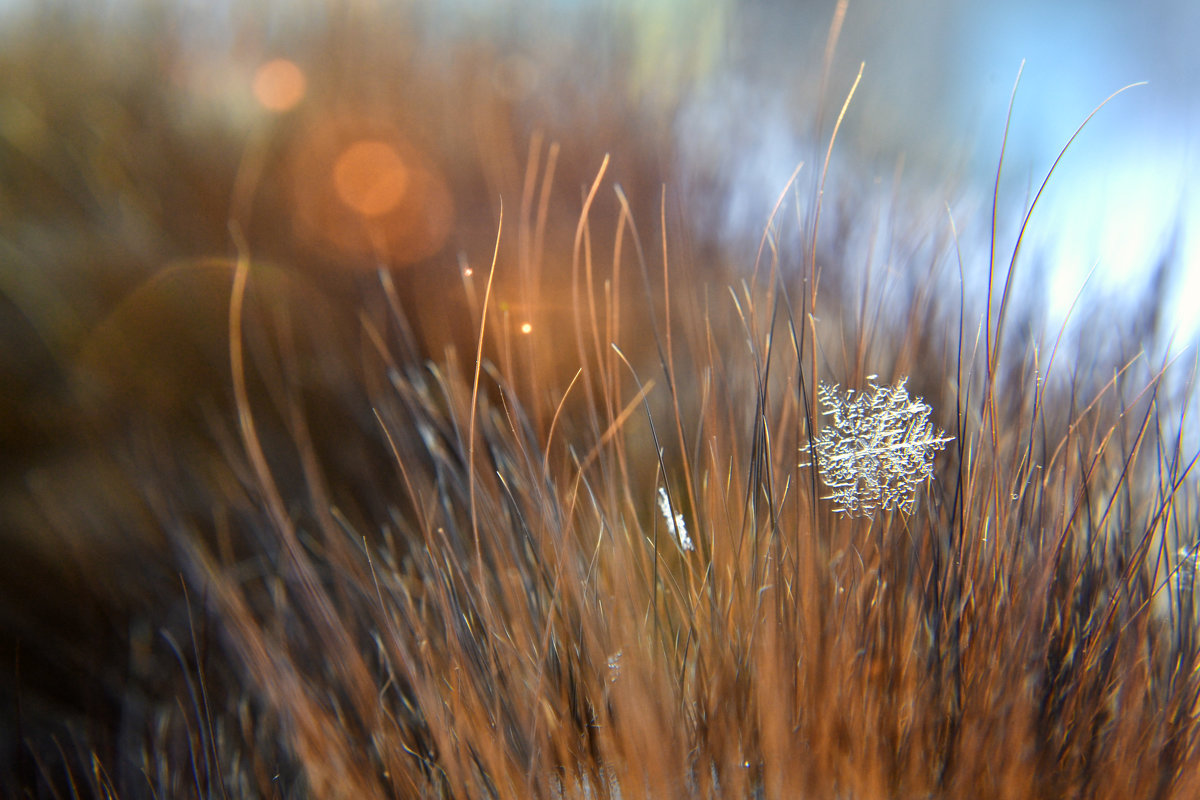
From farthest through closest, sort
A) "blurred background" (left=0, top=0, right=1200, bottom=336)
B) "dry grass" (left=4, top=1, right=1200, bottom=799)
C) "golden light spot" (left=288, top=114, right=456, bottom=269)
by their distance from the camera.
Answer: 1. "golden light spot" (left=288, top=114, right=456, bottom=269)
2. "blurred background" (left=0, top=0, right=1200, bottom=336)
3. "dry grass" (left=4, top=1, right=1200, bottom=799)

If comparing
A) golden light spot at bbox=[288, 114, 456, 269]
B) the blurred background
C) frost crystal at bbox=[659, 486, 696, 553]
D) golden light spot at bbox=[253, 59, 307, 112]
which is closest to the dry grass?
frost crystal at bbox=[659, 486, 696, 553]

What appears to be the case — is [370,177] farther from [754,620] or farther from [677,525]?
[754,620]

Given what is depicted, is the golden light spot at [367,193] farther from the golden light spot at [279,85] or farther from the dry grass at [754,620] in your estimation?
the dry grass at [754,620]

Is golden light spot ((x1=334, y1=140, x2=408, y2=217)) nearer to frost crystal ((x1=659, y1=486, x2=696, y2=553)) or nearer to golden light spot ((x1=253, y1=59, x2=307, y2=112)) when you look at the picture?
golden light spot ((x1=253, y1=59, x2=307, y2=112))

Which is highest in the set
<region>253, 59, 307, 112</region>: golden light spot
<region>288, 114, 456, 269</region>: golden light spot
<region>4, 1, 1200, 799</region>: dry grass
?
<region>253, 59, 307, 112</region>: golden light spot

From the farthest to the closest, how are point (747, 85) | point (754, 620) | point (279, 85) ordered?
point (747, 85), point (279, 85), point (754, 620)

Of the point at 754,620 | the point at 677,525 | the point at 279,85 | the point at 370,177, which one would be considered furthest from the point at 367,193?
the point at 754,620
